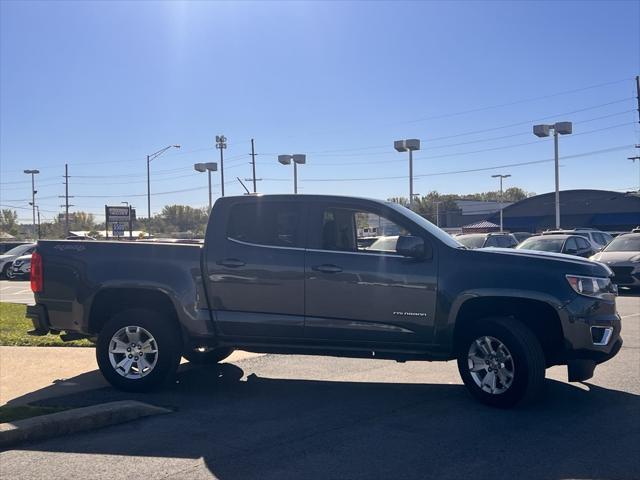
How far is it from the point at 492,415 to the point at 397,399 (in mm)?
1033

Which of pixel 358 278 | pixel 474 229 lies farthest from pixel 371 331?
pixel 474 229

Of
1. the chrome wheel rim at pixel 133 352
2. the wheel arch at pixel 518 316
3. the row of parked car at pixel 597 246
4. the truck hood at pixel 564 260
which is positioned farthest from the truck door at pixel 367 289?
the row of parked car at pixel 597 246

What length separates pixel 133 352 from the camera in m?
7.20

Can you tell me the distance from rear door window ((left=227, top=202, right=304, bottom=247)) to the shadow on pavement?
163 centimetres

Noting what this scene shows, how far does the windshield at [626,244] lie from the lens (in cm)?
1830

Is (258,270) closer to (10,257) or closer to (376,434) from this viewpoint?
(376,434)

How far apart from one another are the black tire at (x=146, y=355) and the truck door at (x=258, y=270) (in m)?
0.60

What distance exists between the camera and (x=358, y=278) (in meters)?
6.60

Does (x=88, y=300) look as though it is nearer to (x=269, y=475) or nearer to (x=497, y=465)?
(x=269, y=475)

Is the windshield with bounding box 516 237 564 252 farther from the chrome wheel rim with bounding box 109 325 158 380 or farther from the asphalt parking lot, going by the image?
the chrome wheel rim with bounding box 109 325 158 380

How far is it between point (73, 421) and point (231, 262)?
2.14 m

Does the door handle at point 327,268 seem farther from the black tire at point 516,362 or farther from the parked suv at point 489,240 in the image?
the parked suv at point 489,240

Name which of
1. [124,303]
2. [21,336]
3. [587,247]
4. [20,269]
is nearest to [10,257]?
[20,269]

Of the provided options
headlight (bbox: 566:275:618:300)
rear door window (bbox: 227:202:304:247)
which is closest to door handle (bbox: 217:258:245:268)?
rear door window (bbox: 227:202:304:247)
